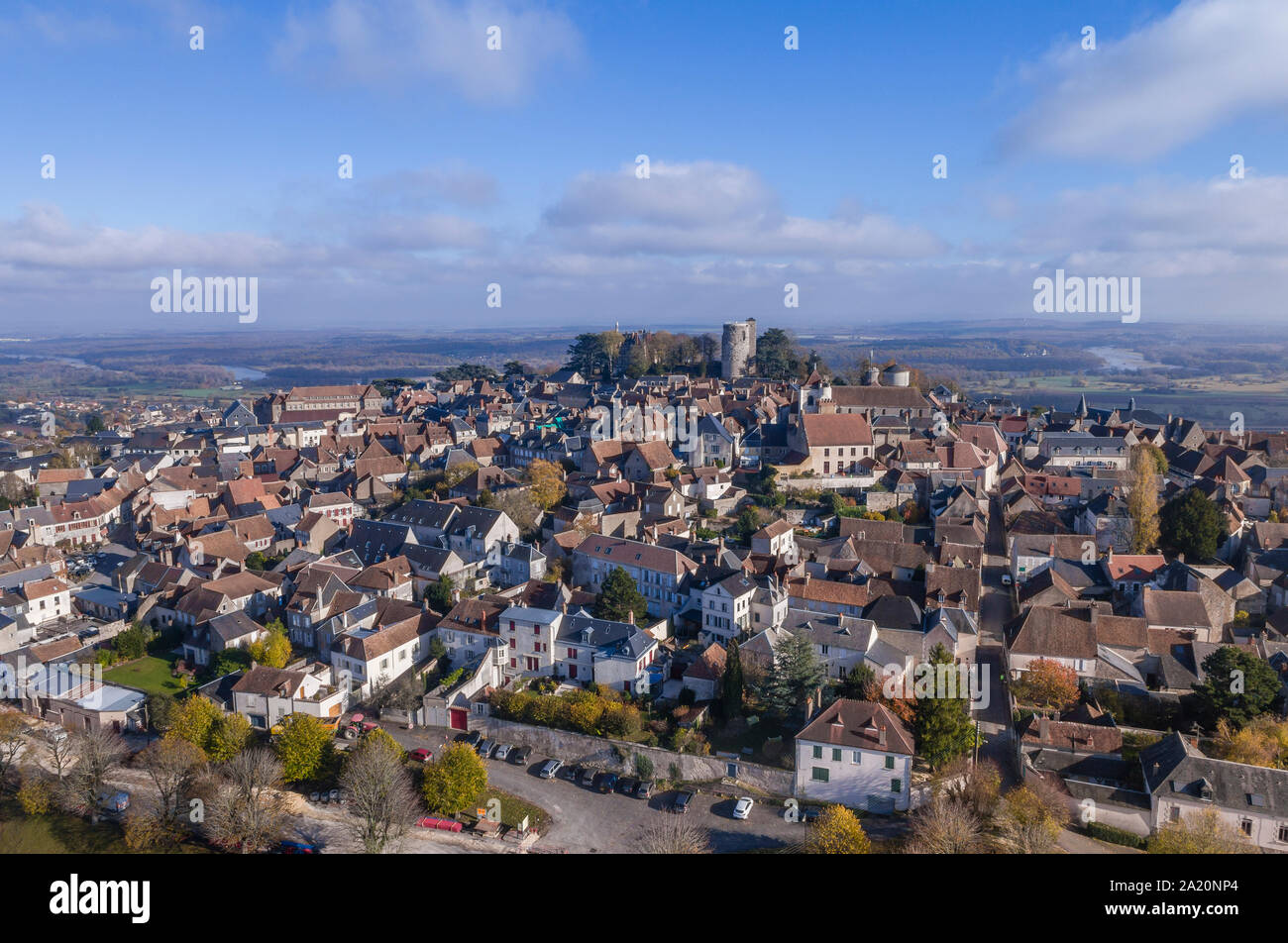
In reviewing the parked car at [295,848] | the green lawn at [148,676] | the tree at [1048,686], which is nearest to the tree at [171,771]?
the parked car at [295,848]

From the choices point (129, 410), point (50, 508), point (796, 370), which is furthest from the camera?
point (129, 410)

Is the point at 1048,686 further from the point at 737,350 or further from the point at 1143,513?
the point at 737,350

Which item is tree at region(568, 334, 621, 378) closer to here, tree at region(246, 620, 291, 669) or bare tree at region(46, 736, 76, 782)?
tree at region(246, 620, 291, 669)

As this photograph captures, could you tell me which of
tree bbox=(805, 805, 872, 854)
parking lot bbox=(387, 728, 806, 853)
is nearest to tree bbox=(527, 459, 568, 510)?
parking lot bbox=(387, 728, 806, 853)
